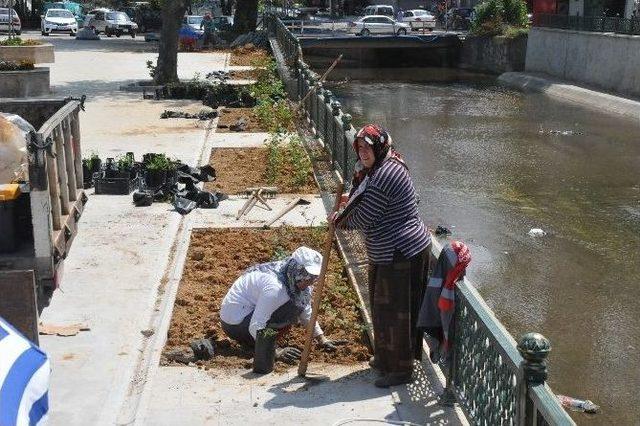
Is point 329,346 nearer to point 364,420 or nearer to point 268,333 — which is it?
point 268,333

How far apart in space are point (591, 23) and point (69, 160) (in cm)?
3152

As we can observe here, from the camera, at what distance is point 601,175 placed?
18109 millimetres

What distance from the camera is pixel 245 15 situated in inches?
1860

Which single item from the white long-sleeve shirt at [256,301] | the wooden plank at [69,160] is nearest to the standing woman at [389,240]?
the white long-sleeve shirt at [256,301]

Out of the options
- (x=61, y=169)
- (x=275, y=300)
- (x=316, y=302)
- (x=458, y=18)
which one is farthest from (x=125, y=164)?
(x=458, y=18)

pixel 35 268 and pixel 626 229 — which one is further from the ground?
pixel 35 268

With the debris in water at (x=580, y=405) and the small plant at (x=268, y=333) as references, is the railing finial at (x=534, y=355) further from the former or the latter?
the debris in water at (x=580, y=405)

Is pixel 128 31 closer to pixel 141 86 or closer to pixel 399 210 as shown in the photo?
pixel 141 86

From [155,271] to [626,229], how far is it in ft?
24.2

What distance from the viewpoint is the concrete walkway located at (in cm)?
612

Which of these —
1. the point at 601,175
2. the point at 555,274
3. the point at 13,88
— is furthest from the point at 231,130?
the point at 555,274

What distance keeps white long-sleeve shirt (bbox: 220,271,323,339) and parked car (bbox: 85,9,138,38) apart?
2009 inches

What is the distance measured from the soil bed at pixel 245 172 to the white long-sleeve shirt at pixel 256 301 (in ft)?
19.4

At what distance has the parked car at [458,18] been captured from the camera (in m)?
65.5
